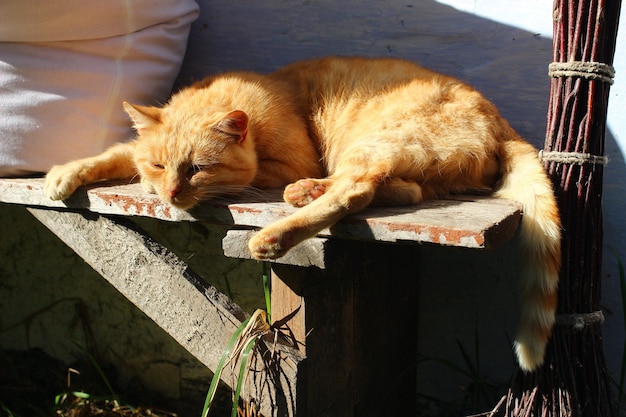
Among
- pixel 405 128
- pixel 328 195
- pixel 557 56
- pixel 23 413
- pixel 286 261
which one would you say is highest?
pixel 557 56

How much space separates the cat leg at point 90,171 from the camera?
2.24m

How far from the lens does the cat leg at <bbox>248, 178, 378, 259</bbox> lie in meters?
1.78

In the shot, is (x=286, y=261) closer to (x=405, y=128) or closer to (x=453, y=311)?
(x=405, y=128)

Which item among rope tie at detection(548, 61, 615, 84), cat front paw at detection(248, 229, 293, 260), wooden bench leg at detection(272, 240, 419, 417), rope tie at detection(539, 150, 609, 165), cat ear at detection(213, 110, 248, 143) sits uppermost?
rope tie at detection(548, 61, 615, 84)

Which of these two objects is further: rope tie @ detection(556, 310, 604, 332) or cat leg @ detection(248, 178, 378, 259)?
rope tie @ detection(556, 310, 604, 332)

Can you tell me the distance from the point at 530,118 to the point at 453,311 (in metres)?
0.82

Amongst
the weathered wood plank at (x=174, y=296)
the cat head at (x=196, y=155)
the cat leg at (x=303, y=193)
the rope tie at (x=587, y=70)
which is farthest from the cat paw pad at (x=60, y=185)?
the rope tie at (x=587, y=70)

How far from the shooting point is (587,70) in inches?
78.4

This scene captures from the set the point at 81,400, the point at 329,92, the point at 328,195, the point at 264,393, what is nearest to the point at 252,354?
the point at 264,393

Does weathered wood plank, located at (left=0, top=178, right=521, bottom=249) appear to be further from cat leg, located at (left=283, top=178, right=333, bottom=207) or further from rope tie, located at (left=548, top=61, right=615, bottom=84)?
rope tie, located at (left=548, top=61, right=615, bottom=84)

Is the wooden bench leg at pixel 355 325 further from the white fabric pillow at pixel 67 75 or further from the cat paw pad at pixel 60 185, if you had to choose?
the white fabric pillow at pixel 67 75

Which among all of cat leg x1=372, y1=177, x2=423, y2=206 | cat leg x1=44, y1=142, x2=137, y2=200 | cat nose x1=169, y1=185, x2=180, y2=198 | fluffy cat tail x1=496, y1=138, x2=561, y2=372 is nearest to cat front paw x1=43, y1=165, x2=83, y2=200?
cat leg x1=44, y1=142, x2=137, y2=200

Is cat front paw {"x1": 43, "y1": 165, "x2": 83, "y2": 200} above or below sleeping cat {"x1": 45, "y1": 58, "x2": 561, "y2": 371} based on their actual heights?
below

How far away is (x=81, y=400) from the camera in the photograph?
3184 millimetres
